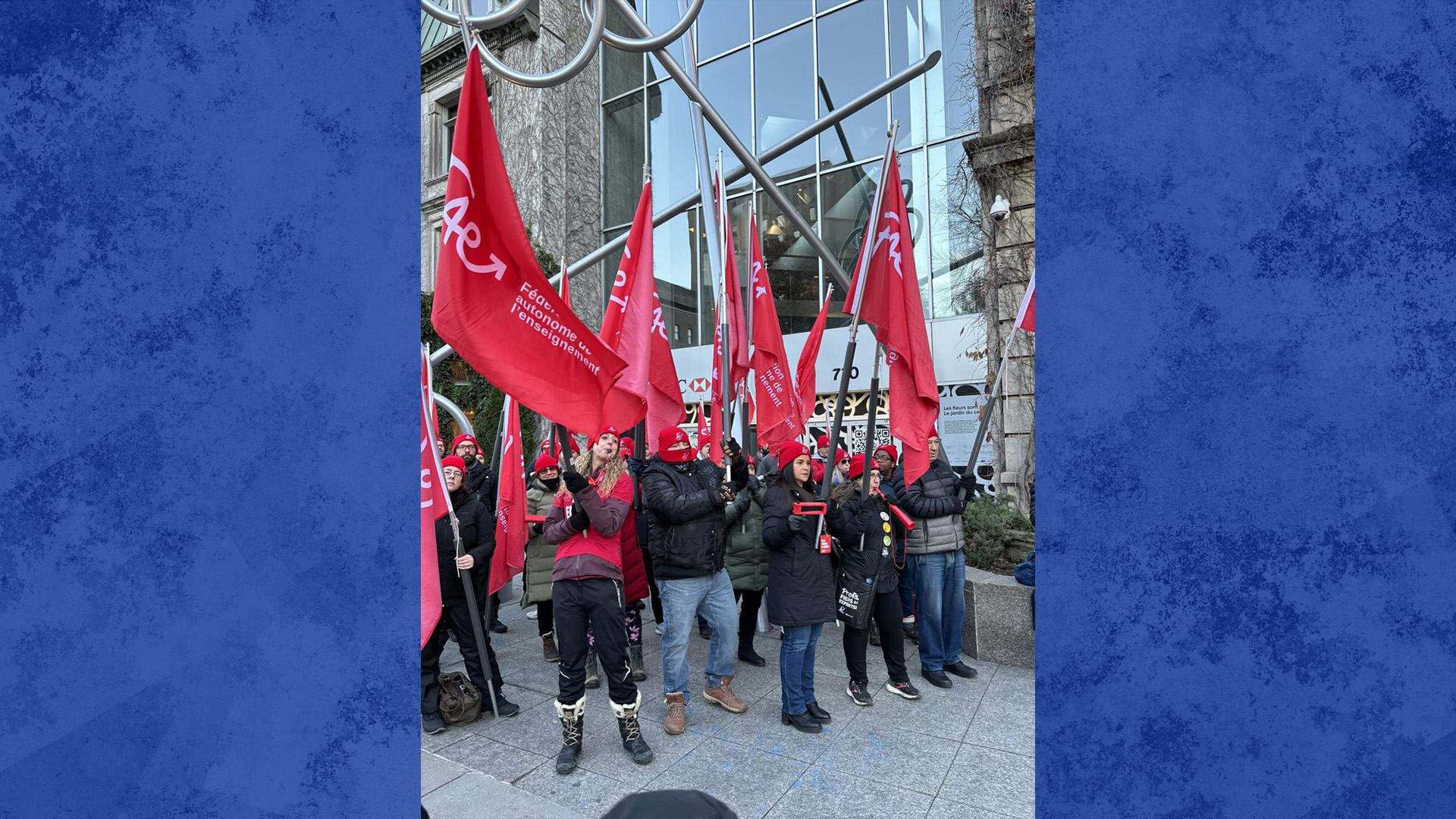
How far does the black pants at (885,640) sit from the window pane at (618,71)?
15.4 m

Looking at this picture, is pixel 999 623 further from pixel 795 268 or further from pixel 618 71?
pixel 618 71

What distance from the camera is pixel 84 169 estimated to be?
4.76 feet

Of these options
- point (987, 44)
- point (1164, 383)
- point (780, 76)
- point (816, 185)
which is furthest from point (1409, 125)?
point (780, 76)

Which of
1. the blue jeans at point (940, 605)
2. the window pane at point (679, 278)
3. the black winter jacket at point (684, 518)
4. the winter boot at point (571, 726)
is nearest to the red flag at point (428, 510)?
the winter boot at point (571, 726)

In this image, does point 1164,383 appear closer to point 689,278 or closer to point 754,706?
point 754,706

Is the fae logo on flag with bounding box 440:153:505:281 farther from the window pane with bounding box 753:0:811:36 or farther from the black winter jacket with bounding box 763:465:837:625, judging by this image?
the window pane with bounding box 753:0:811:36

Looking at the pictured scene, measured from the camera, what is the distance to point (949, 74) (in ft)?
38.6

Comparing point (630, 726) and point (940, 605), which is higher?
point (940, 605)

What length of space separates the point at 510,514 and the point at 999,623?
14.1 feet

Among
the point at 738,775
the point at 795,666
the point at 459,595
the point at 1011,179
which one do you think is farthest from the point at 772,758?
the point at 1011,179

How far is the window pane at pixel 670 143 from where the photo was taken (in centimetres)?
1538

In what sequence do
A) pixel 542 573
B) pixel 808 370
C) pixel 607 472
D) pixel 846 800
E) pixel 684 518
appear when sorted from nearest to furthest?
pixel 846 800 → pixel 607 472 → pixel 684 518 → pixel 542 573 → pixel 808 370

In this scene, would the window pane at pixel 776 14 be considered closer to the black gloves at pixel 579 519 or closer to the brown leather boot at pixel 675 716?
the black gloves at pixel 579 519

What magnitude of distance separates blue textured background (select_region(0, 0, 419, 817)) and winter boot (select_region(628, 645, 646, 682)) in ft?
14.2
